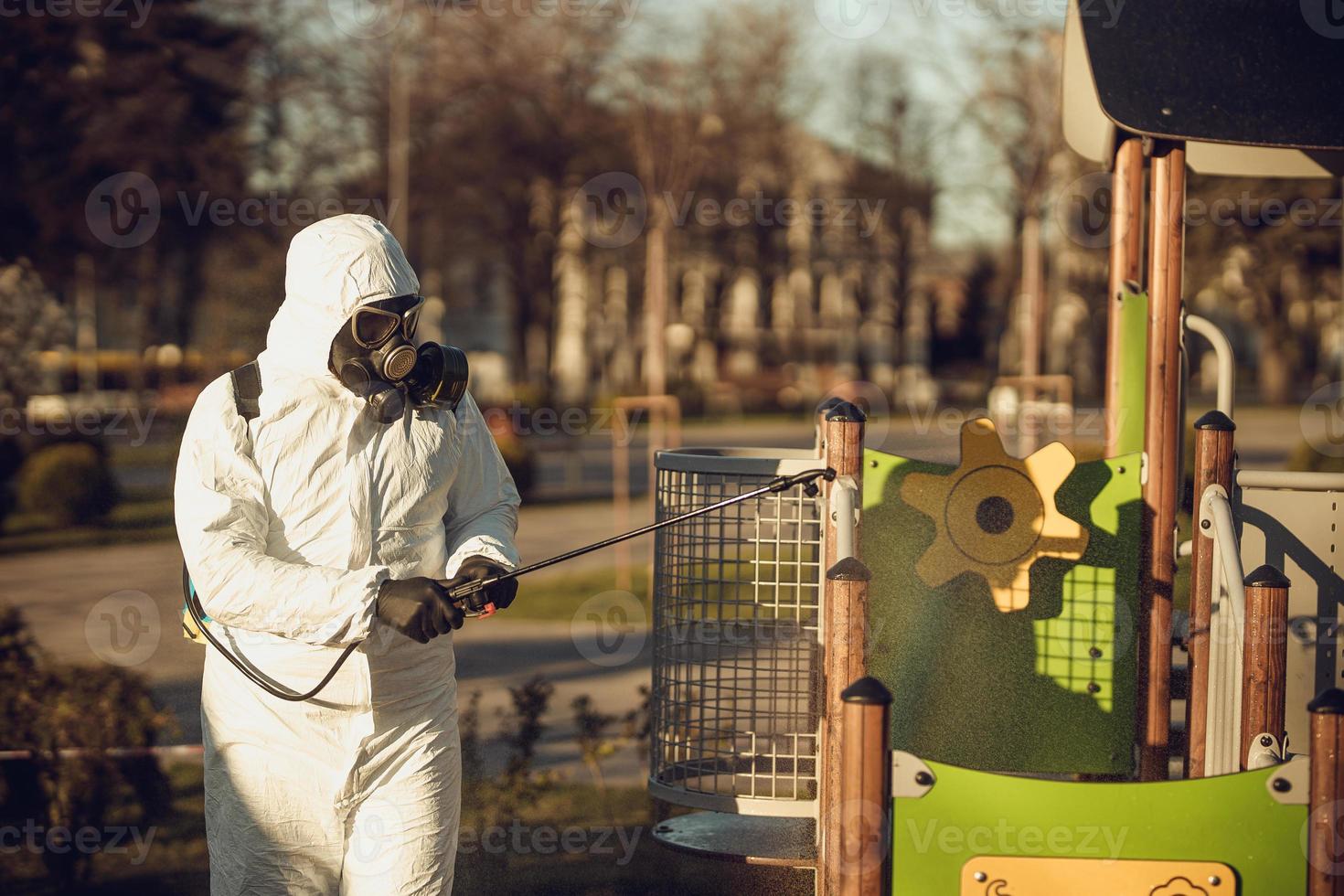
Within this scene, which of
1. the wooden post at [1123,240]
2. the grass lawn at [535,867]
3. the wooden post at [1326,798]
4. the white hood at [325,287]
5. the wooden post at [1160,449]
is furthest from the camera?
the grass lawn at [535,867]

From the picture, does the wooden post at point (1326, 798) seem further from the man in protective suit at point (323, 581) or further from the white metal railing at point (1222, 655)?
the man in protective suit at point (323, 581)

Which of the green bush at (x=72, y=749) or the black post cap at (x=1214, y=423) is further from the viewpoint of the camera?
the green bush at (x=72, y=749)

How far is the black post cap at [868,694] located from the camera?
2795mm

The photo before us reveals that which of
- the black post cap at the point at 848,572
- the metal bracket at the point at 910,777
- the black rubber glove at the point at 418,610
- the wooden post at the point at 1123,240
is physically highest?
the wooden post at the point at 1123,240

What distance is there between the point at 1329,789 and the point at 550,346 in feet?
127

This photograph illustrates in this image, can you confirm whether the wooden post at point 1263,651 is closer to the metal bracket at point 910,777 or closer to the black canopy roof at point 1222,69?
the metal bracket at point 910,777

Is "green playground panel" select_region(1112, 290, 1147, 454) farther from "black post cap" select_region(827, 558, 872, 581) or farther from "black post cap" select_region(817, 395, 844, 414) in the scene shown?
"black post cap" select_region(827, 558, 872, 581)


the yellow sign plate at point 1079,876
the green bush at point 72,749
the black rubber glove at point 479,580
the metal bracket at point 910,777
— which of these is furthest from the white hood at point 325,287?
the green bush at point 72,749

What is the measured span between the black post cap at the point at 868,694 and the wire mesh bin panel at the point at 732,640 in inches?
45.3

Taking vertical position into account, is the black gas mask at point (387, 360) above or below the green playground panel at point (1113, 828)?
above

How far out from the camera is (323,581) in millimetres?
3080

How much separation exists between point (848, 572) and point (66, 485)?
45.5 ft

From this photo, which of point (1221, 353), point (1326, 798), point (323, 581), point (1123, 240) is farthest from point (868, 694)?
point (1221, 353)

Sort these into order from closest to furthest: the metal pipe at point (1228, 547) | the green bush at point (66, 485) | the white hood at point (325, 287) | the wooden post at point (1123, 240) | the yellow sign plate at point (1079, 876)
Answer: the yellow sign plate at point (1079, 876), the white hood at point (325, 287), the metal pipe at point (1228, 547), the wooden post at point (1123, 240), the green bush at point (66, 485)
